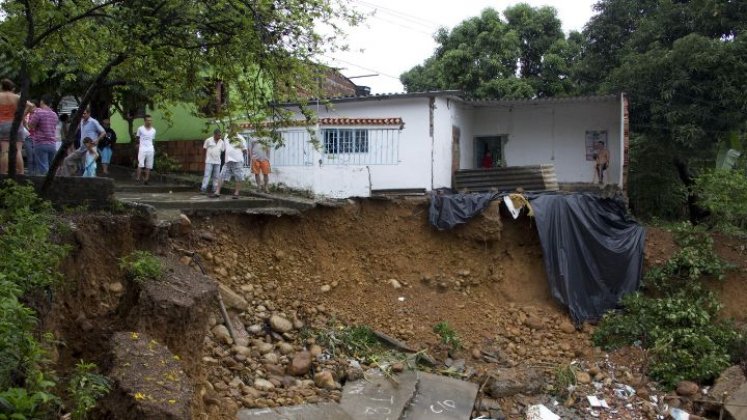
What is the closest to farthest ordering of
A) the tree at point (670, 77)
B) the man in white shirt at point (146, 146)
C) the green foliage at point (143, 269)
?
the green foliage at point (143, 269) < the man in white shirt at point (146, 146) < the tree at point (670, 77)

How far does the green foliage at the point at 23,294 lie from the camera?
10.6 ft

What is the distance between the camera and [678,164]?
52.3ft

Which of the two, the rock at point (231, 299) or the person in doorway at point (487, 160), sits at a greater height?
the person in doorway at point (487, 160)

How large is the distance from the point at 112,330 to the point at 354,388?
140 inches

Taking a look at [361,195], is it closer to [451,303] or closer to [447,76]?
[451,303]

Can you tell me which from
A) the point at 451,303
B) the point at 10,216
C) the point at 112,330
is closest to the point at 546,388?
the point at 451,303

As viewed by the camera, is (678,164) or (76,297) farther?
(678,164)

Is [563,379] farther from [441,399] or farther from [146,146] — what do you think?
[146,146]

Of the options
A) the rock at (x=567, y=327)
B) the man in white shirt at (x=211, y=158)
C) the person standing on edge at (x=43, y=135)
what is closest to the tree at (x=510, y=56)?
the rock at (x=567, y=327)

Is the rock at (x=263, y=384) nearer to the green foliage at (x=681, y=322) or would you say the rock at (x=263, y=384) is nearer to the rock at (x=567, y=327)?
the rock at (x=567, y=327)

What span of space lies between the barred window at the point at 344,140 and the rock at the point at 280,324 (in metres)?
5.42

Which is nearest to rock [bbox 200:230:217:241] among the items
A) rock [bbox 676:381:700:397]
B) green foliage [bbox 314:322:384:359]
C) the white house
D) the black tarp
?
green foliage [bbox 314:322:384:359]

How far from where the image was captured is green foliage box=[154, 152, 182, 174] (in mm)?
14883

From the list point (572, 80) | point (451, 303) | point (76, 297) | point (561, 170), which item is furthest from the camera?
point (572, 80)
